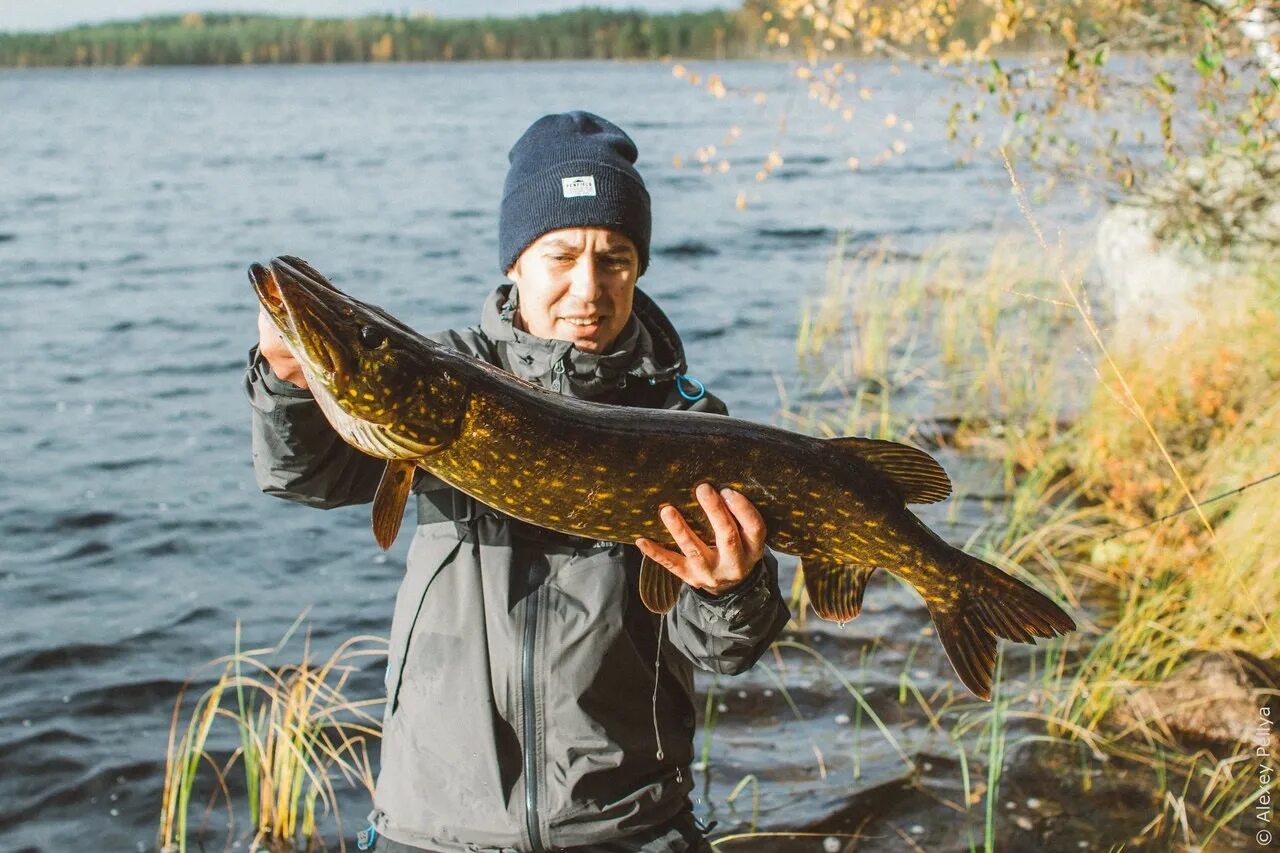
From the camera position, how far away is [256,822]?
15.7 feet

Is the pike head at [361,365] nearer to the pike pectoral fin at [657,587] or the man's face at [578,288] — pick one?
the pike pectoral fin at [657,587]

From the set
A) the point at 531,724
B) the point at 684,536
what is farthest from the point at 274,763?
the point at 684,536

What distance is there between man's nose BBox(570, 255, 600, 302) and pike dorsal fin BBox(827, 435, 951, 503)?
75cm

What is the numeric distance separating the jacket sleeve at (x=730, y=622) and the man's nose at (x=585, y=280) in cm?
78

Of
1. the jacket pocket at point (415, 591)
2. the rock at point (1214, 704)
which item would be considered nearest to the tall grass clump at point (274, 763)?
the jacket pocket at point (415, 591)

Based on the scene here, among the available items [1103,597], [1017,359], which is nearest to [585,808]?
[1103,597]

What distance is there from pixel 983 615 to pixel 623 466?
0.92 metres

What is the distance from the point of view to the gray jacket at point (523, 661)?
2623mm

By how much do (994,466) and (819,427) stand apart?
1.32 meters

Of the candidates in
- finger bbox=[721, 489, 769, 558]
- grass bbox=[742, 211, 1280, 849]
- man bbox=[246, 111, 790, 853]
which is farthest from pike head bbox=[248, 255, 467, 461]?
grass bbox=[742, 211, 1280, 849]

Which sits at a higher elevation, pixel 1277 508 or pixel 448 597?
pixel 448 597

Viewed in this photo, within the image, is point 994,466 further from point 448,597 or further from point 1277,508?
point 448,597

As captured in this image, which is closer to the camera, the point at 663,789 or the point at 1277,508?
the point at 663,789

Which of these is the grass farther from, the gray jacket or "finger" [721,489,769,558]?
the gray jacket
